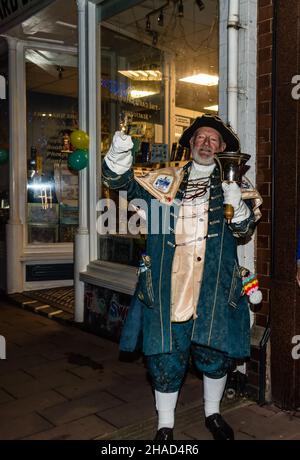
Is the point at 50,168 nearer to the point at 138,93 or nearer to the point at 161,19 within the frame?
the point at 138,93

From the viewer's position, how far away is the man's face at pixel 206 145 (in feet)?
10.8

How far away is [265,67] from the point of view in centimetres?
380

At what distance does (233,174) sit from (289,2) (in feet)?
4.75

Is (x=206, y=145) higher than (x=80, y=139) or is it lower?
lower

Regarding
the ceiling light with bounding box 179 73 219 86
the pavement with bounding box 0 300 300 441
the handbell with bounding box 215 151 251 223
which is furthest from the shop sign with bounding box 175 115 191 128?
the handbell with bounding box 215 151 251 223

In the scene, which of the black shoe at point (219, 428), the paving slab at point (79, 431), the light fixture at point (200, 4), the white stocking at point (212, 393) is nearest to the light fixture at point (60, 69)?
the light fixture at point (200, 4)

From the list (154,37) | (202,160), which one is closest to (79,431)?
(202,160)

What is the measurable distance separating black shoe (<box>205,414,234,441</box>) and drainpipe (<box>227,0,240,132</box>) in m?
2.16

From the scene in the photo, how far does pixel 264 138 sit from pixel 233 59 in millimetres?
659

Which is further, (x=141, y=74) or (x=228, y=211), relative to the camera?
(x=141, y=74)

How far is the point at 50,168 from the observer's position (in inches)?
328

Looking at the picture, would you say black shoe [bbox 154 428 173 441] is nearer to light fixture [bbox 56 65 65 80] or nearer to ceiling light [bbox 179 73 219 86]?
ceiling light [bbox 179 73 219 86]
